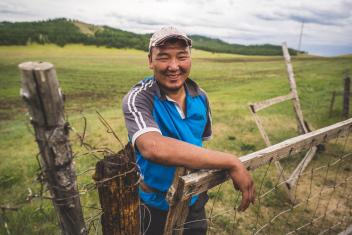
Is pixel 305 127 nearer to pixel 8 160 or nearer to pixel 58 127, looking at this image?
pixel 58 127

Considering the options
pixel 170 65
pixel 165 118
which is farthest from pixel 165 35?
pixel 165 118

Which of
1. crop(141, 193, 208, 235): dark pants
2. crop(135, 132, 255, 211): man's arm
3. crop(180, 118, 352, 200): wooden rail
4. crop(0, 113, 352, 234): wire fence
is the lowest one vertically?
crop(0, 113, 352, 234): wire fence

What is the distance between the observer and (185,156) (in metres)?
1.75

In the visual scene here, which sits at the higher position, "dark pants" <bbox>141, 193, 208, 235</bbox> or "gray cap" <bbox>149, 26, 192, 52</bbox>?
"gray cap" <bbox>149, 26, 192, 52</bbox>

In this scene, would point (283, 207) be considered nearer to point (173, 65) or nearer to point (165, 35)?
point (173, 65)

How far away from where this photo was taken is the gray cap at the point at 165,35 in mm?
2337

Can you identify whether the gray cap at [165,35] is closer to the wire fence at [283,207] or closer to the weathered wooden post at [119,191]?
the weathered wooden post at [119,191]

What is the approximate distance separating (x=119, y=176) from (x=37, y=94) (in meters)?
0.61

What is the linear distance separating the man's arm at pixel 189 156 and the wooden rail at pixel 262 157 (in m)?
0.08

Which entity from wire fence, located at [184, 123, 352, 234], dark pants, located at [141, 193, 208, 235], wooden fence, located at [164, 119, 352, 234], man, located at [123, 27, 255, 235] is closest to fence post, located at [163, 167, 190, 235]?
wooden fence, located at [164, 119, 352, 234]

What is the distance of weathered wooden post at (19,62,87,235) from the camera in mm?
1088

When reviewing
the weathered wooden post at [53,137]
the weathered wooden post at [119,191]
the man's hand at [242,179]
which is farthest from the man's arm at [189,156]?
the weathered wooden post at [53,137]

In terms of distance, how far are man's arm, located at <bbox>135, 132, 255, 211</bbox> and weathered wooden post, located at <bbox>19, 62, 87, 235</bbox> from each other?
601 mm

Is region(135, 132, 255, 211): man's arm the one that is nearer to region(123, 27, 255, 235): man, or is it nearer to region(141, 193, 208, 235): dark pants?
region(123, 27, 255, 235): man
